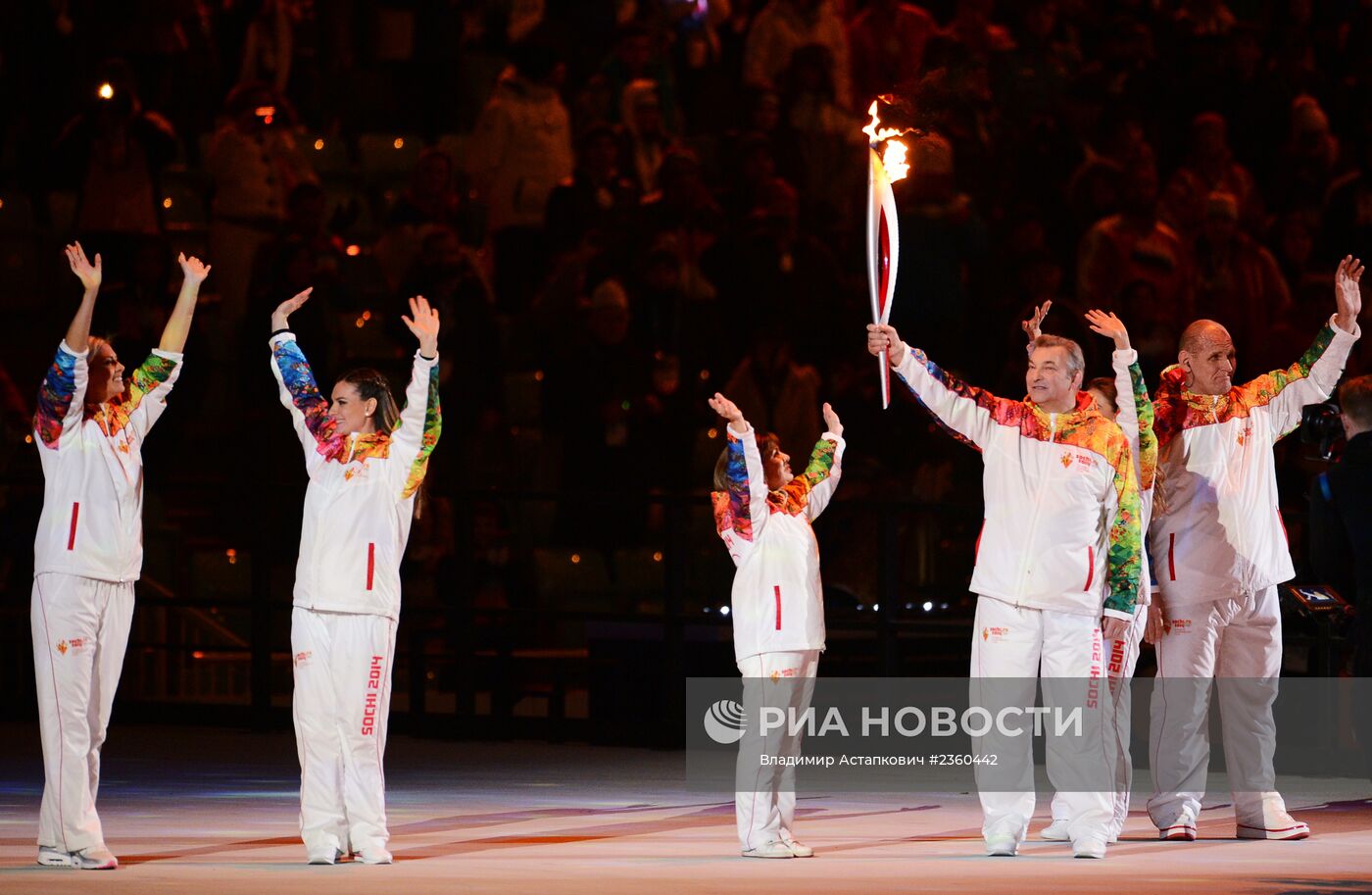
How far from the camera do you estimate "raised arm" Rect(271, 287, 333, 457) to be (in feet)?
26.7

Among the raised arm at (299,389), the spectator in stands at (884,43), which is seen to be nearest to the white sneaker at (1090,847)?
the raised arm at (299,389)

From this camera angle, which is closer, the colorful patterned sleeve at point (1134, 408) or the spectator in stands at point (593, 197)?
the colorful patterned sleeve at point (1134, 408)

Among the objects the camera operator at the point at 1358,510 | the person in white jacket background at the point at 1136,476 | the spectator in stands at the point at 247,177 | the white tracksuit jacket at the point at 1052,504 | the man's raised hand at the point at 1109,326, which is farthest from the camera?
the spectator in stands at the point at 247,177

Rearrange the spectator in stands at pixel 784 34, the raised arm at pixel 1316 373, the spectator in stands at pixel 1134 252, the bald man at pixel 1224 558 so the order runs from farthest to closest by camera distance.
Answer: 1. the spectator in stands at pixel 784 34
2. the spectator in stands at pixel 1134 252
3. the raised arm at pixel 1316 373
4. the bald man at pixel 1224 558

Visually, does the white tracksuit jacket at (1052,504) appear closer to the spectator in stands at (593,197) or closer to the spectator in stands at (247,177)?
the spectator in stands at (593,197)

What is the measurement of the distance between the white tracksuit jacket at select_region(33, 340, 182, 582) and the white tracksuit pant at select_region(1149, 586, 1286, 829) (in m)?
4.16

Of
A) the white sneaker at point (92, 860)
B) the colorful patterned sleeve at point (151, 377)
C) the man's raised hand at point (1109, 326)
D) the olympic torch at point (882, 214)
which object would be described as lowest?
the white sneaker at point (92, 860)

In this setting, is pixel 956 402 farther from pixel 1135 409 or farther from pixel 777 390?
pixel 777 390

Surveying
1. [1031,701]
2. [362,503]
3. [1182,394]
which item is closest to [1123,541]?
[1031,701]

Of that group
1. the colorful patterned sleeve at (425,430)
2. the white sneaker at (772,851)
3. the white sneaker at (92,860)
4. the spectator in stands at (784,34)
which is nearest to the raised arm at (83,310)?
the colorful patterned sleeve at (425,430)

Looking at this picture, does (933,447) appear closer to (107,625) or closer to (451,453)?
(451,453)

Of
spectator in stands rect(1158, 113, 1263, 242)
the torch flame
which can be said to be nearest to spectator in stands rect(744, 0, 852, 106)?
spectator in stands rect(1158, 113, 1263, 242)

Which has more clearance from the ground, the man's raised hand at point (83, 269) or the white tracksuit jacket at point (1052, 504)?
the man's raised hand at point (83, 269)

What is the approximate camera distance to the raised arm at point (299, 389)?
8.15m
